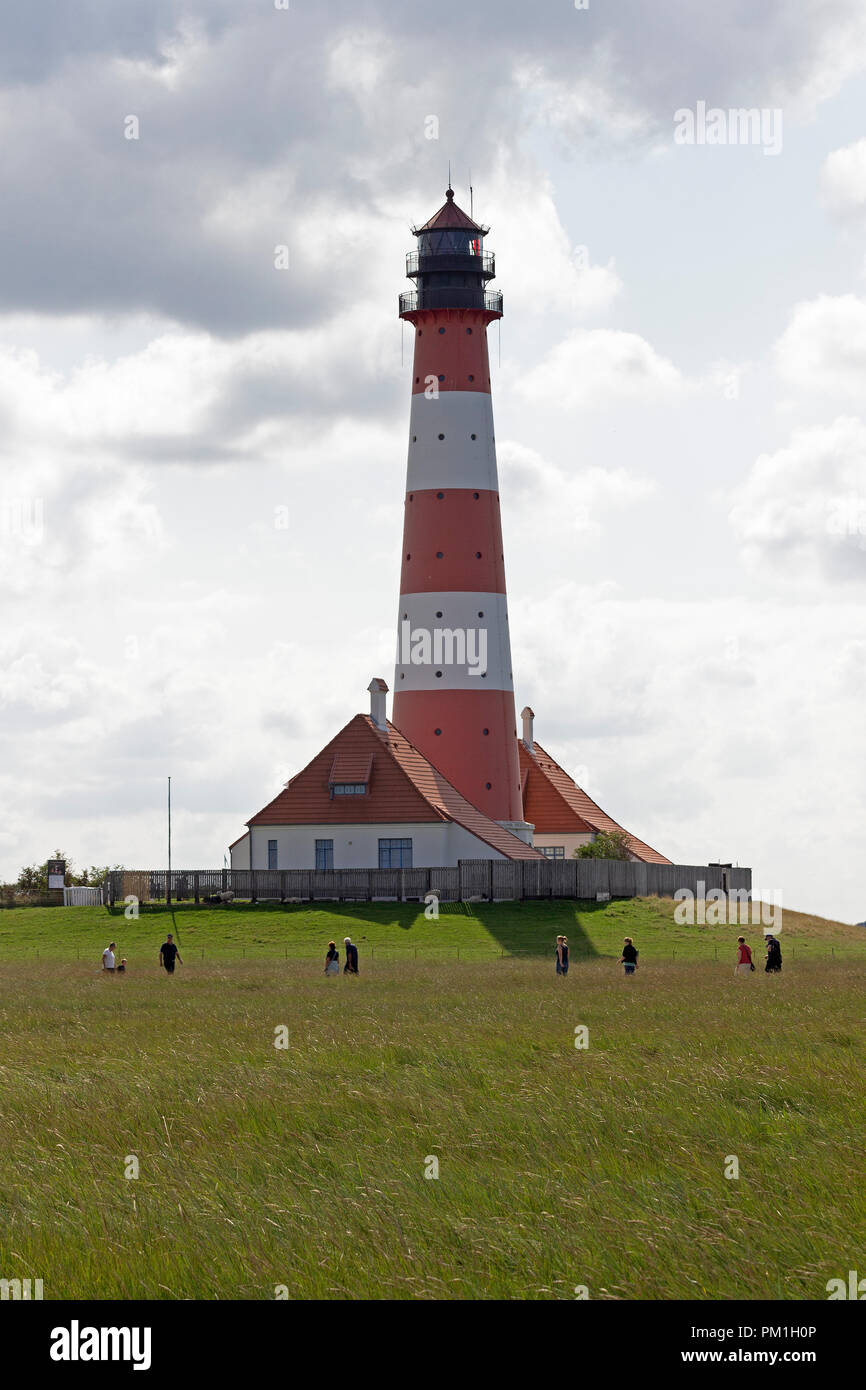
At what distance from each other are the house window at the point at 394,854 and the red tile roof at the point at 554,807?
14.7m

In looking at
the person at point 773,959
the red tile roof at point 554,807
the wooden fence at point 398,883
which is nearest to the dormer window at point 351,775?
the wooden fence at point 398,883

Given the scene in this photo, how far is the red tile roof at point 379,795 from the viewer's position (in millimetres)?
60406

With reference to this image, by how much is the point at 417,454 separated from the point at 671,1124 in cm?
4928

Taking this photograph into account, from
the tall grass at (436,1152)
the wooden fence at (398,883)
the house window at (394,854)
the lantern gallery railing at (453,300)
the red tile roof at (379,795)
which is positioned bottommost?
the tall grass at (436,1152)

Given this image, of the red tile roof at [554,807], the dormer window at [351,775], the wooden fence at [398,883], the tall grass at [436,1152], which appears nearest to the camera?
the tall grass at [436,1152]

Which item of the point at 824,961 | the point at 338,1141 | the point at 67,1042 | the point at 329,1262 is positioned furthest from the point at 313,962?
the point at 329,1262

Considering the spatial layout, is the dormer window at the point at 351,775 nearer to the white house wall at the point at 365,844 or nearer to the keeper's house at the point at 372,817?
the keeper's house at the point at 372,817

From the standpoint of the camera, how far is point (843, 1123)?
14.1 meters

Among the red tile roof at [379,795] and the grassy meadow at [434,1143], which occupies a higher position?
the red tile roof at [379,795]

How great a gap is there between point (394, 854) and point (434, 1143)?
4745 cm

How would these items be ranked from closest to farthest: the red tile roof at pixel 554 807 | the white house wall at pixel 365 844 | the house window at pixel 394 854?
the white house wall at pixel 365 844
the house window at pixel 394 854
the red tile roof at pixel 554 807

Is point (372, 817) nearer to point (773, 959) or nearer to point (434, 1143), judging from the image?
point (773, 959)

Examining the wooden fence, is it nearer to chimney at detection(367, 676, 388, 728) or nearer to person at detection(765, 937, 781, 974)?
chimney at detection(367, 676, 388, 728)

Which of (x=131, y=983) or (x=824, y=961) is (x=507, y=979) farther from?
(x=824, y=961)
